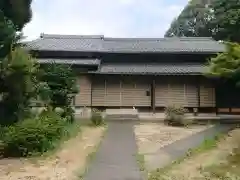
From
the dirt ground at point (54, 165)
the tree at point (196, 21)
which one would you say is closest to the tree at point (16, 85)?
the dirt ground at point (54, 165)

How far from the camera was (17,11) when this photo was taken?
15.1 m

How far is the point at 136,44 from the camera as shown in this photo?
2978cm

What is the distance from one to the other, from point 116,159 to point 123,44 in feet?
63.6

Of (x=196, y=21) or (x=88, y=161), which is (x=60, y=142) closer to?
(x=88, y=161)

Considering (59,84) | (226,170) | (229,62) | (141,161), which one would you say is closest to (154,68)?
(59,84)

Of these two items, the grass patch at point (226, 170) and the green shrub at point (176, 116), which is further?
the green shrub at point (176, 116)

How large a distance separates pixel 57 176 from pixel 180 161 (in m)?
3.74

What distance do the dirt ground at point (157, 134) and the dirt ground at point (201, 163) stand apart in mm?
1840

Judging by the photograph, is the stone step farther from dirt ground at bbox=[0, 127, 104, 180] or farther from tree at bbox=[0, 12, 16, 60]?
tree at bbox=[0, 12, 16, 60]

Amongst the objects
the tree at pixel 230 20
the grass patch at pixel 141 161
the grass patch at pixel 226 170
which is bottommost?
the grass patch at pixel 226 170

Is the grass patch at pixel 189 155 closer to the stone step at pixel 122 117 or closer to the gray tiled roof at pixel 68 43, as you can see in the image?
the stone step at pixel 122 117

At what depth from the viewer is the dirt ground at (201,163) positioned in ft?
31.0

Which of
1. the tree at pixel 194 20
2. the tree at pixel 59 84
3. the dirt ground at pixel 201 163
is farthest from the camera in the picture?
the tree at pixel 194 20

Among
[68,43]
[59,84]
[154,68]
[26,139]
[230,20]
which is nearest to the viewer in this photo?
[26,139]
